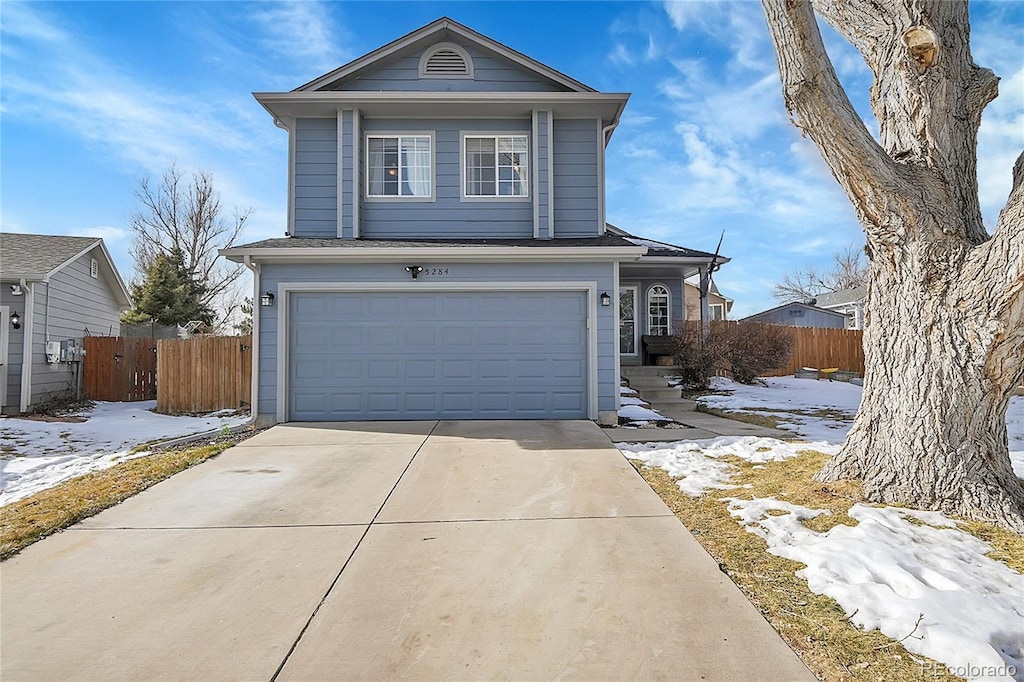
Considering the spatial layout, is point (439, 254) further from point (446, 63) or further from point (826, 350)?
point (826, 350)

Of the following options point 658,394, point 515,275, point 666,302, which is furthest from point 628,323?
point 515,275

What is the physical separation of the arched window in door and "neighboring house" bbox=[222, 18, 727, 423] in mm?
5453

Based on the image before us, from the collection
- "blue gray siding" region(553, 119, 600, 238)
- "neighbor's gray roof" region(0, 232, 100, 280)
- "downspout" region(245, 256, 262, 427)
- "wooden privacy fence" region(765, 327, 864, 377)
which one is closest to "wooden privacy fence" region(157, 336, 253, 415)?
"neighbor's gray roof" region(0, 232, 100, 280)

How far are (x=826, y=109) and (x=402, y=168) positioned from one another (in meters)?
7.01

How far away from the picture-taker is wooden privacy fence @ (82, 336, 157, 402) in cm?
1275

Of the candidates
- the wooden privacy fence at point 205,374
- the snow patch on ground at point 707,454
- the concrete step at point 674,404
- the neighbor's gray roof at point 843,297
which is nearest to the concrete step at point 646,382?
the concrete step at point 674,404

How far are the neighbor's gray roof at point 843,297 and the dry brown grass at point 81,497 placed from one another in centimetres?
2633

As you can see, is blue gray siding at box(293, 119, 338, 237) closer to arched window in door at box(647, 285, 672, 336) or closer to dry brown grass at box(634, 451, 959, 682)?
dry brown grass at box(634, 451, 959, 682)

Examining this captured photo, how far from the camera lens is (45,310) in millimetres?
11641

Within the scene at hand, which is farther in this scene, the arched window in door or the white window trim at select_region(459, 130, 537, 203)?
the arched window in door

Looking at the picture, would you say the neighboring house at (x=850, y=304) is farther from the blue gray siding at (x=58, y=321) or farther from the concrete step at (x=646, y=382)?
the blue gray siding at (x=58, y=321)

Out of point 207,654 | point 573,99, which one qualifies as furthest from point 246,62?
point 207,654

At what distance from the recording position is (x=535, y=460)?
5809 millimetres

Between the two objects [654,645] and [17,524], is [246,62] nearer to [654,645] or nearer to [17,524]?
[17,524]
